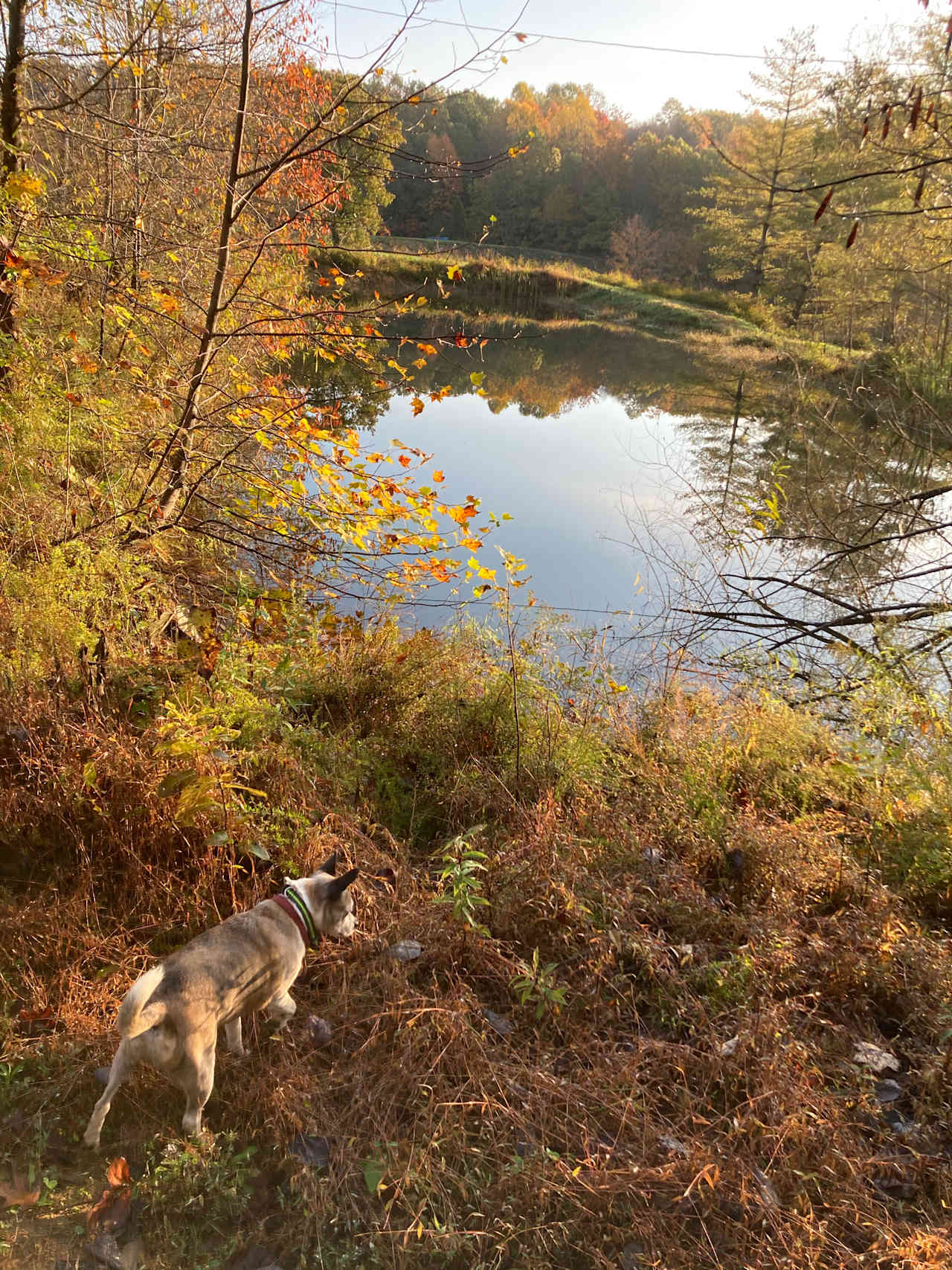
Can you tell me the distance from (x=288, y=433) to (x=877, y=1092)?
451 centimetres

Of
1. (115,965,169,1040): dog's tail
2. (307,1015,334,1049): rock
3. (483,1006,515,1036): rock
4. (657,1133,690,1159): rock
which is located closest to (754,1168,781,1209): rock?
(657,1133,690,1159): rock

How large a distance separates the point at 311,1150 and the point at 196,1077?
0.44 m

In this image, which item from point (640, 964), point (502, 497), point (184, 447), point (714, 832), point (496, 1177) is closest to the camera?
point (496, 1177)

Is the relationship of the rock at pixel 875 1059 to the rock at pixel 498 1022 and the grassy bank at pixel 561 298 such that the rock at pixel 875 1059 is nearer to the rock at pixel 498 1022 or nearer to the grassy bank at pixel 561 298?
the rock at pixel 498 1022

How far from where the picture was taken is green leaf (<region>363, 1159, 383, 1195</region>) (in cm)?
209

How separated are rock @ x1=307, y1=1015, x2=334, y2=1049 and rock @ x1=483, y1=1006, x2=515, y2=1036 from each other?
0.60 metres

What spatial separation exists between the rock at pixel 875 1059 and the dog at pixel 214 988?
2.03 meters

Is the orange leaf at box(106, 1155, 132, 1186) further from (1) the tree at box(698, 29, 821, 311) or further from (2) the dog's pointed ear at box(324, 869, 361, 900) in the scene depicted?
(1) the tree at box(698, 29, 821, 311)

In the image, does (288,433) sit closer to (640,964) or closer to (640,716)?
(640,716)

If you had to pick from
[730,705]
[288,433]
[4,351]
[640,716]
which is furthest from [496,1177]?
[4,351]

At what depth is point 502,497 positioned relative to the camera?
399 inches

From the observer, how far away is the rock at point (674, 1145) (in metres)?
2.23

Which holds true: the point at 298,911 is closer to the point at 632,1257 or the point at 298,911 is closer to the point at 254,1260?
the point at 254,1260

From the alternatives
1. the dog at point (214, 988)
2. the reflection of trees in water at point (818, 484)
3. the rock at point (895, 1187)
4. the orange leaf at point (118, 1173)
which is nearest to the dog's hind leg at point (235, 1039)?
the dog at point (214, 988)
